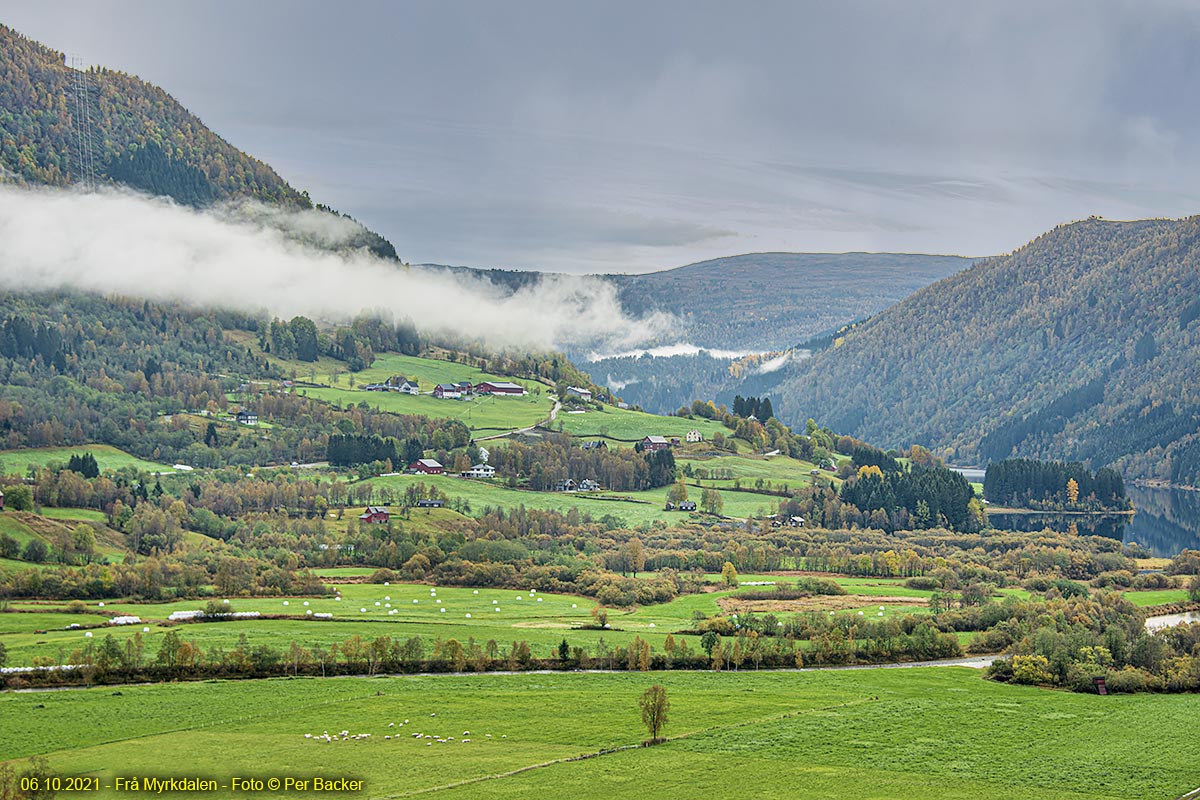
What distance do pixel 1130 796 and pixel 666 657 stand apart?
3970 cm

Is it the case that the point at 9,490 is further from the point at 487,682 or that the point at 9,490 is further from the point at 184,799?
the point at 184,799

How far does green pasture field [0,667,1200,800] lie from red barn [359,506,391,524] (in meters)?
62.5

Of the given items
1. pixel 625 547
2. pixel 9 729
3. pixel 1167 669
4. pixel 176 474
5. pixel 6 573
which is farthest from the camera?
pixel 176 474

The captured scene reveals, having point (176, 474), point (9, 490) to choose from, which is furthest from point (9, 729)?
point (176, 474)

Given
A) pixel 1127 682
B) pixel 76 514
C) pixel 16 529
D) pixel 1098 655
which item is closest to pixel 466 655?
pixel 1098 655

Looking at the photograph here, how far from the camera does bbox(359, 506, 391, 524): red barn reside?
156m

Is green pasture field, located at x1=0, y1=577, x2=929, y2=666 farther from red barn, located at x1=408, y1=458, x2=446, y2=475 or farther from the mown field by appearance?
red barn, located at x1=408, y1=458, x2=446, y2=475

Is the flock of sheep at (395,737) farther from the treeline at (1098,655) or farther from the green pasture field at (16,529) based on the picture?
the green pasture field at (16,529)

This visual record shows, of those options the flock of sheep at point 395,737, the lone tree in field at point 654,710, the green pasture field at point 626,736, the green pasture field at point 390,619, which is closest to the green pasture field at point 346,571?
the green pasture field at point 390,619

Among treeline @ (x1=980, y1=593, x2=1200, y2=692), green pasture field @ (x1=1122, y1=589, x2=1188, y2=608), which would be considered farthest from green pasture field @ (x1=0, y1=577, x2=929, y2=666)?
green pasture field @ (x1=1122, y1=589, x2=1188, y2=608)

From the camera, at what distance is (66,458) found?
173625 mm

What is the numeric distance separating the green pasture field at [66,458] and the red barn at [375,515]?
34038 mm

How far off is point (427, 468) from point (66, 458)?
46.1 m

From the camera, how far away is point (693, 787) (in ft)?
222
